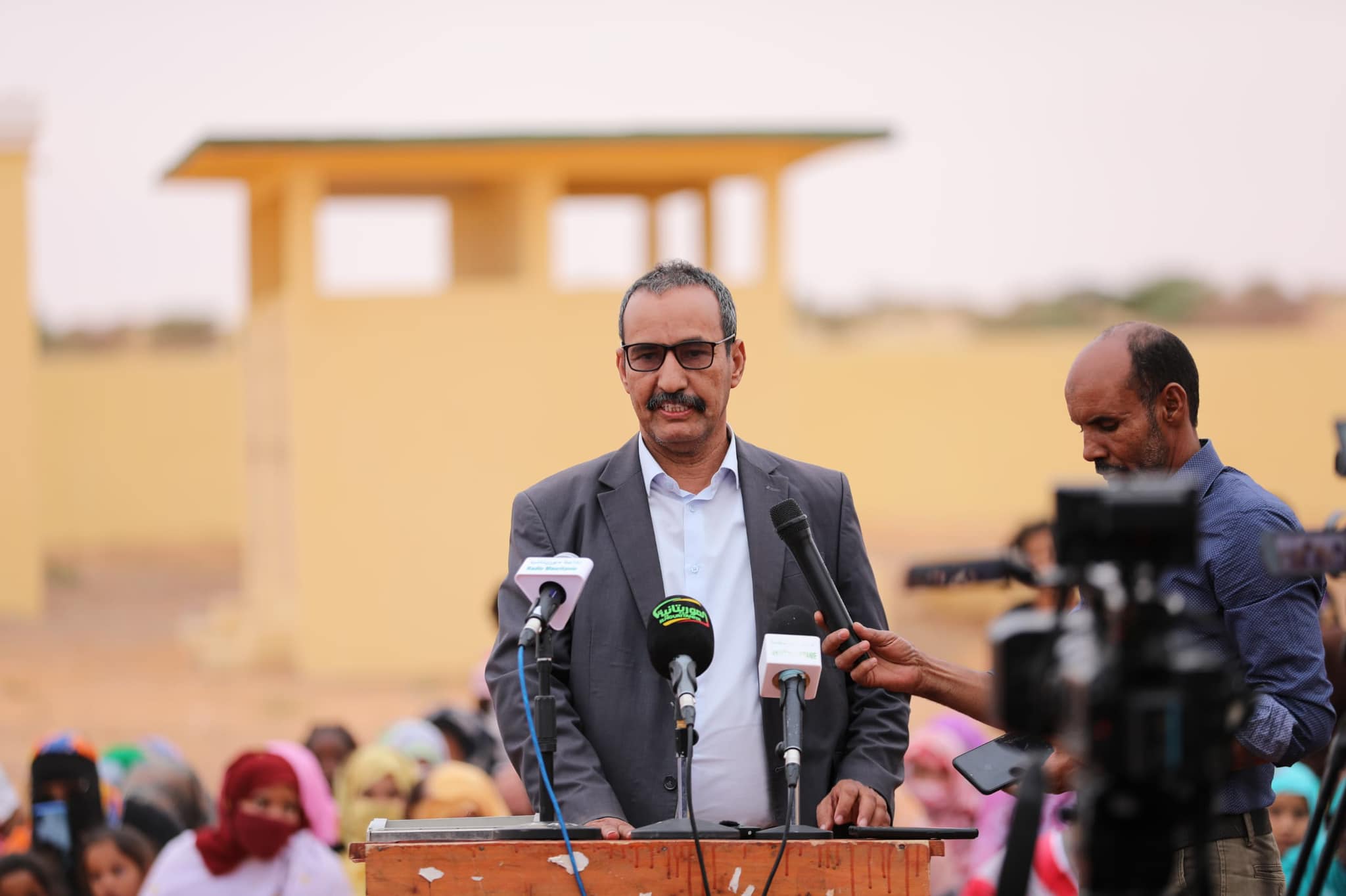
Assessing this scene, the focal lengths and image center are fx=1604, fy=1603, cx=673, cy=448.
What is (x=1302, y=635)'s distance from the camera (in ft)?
9.97

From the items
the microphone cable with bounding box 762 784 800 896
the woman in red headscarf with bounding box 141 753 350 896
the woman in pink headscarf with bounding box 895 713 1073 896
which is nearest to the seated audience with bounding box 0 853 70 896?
the woman in red headscarf with bounding box 141 753 350 896

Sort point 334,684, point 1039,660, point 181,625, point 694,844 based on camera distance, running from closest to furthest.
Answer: point 1039,660, point 694,844, point 334,684, point 181,625

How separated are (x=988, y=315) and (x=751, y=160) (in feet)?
113

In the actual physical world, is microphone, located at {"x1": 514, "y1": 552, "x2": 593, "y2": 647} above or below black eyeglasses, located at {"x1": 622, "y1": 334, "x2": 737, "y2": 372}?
below

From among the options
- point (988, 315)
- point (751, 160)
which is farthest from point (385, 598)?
point (988, 315)

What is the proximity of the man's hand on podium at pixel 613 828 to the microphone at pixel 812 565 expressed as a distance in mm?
555

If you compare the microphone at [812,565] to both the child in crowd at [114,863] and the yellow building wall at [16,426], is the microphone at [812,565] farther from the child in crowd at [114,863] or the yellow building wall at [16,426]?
the yellow building wall at [16,426]

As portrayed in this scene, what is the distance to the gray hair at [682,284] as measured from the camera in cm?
367

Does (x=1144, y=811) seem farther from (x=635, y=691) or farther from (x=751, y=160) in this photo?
(x=751, y=160)

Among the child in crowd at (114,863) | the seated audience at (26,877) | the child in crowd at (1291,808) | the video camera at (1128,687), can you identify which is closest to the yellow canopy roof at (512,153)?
the child in crowd at (114,863)

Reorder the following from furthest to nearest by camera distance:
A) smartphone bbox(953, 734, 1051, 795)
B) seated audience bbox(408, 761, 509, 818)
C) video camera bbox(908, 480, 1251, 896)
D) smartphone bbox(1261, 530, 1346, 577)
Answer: seated audience bbox(408, 761, 509, 818) → smartphone bbox(953, 734, 1051, 795) → smartphone bbox(1261, 530, 1346, 577) → video camera bbox(908, 480, 1251, 896)

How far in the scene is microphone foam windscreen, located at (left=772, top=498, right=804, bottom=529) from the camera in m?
3.27

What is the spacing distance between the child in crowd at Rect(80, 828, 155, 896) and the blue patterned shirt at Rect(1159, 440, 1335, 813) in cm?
391

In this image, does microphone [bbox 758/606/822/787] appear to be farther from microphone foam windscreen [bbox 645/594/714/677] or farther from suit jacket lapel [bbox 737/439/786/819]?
suit jacket lapel [bbox 737/439/786/819]
